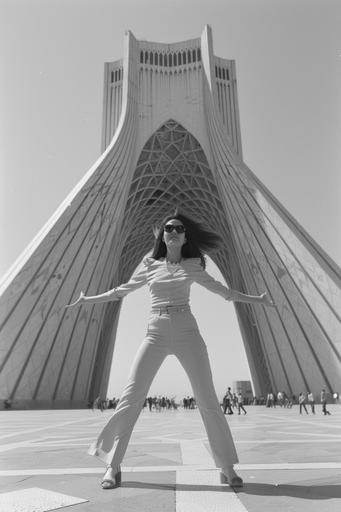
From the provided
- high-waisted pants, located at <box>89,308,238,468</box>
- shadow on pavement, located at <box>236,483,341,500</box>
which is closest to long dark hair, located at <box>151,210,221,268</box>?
high-waisted pants, located at <box>89,308,238,468</box>

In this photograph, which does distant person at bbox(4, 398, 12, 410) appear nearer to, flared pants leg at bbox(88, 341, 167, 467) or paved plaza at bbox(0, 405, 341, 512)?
paved plaza at bbox(0, 405, 341, 512)

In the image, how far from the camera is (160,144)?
29672 mm

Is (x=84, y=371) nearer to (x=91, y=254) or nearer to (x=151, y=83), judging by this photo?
(x=91, y=254)

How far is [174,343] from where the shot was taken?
2713mm

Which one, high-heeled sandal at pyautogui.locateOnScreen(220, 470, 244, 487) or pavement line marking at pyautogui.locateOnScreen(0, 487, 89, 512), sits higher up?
high-heeled sandal at pyautogui.locateOnScreen(220, 470, 244, 487)

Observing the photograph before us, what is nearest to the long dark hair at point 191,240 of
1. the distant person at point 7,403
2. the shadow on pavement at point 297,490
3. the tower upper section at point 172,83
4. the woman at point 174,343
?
the woman at point 174,343

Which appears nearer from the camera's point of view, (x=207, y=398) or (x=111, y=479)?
(x=111, y=479)

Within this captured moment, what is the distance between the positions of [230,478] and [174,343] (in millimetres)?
845

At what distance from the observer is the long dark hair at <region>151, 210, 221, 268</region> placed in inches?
122

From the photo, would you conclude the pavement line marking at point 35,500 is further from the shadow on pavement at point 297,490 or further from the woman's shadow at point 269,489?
the shadow on pavement at point 297,490

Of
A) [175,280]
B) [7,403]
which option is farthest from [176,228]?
[7,403]

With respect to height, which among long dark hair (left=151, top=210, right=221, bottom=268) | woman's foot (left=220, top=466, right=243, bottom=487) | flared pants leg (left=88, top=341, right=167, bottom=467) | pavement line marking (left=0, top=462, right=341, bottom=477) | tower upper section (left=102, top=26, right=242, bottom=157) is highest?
tower upper section (left=102, top=26, right=242, bottom=157)

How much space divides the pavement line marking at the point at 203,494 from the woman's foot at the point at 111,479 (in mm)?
354

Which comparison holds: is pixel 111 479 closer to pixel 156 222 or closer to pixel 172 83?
pixel 156 222
